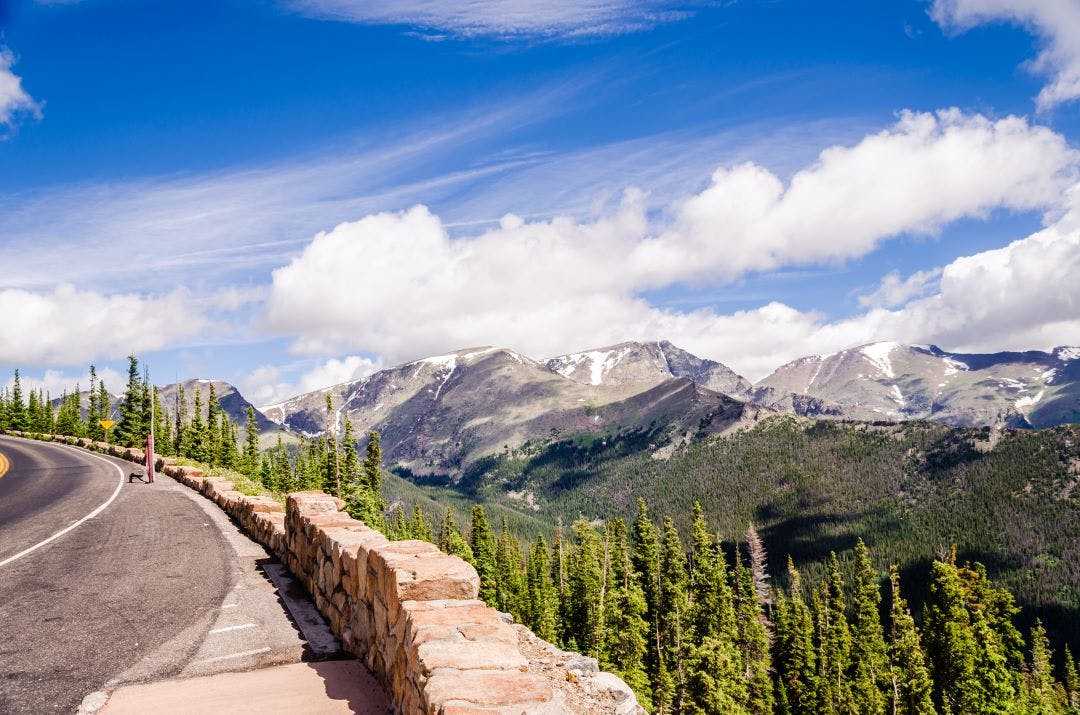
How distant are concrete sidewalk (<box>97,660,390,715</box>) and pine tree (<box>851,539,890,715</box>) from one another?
7565 cm

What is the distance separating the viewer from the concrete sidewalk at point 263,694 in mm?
6883

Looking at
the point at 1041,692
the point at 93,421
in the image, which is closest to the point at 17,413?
the point at 93,421

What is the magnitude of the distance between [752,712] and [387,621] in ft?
237

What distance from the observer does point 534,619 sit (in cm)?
8700

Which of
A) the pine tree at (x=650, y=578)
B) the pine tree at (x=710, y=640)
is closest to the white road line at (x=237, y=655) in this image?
the pine tree at (x=710, y=640)

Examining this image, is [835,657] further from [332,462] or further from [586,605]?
[332,462]

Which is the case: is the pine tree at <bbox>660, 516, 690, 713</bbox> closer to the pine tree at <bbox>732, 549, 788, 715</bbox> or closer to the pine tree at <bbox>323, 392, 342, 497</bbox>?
the pine tree at <bbox>732, 549, 788, 715</bbox>

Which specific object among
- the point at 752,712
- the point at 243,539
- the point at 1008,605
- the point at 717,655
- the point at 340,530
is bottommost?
the point at 752,712

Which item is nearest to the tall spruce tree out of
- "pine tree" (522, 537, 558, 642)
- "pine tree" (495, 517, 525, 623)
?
"pine tree" (522, 537, 558, 642)

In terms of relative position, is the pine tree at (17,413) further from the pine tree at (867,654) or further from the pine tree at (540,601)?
the pine tree at (867,654)

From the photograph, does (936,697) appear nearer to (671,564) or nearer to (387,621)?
(671,564)

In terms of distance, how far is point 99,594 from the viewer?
11156 millimetres

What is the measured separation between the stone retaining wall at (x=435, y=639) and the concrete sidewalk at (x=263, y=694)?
0.98 feet

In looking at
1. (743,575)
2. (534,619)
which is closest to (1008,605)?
(743,575)
